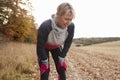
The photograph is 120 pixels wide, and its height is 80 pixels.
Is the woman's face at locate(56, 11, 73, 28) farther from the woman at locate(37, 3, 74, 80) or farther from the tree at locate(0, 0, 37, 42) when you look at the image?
the tree at locate(0, 0, 37, 42)

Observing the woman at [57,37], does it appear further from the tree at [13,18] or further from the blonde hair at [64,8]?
the tree at [13,18]

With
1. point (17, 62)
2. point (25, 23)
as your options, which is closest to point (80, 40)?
point (25, 23)

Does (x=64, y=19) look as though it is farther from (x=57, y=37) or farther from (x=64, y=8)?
(x=57, y=37)

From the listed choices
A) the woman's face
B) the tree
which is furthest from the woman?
the tree

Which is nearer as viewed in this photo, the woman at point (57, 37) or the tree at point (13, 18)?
the woman at point (57, 37)

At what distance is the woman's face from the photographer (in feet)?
17.9

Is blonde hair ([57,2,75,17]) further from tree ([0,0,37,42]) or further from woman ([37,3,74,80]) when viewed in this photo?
tree ([0,0,37,42])

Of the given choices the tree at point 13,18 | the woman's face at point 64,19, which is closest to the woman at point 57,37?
the woman's face at point 64,19

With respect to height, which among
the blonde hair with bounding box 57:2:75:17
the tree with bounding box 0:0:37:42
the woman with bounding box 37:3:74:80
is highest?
the blonde hair with bounding box 57:2:75:17

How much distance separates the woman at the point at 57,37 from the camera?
549 cm

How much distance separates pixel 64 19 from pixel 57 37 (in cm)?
48

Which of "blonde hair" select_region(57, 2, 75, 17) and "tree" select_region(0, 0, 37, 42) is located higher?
"blonde hair" select_region(57, 2, 75, 17)

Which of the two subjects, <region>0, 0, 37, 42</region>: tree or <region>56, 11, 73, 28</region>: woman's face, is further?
<region>0, 0, 37, 42</region>: tree

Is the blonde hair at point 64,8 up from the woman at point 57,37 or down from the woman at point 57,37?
up
